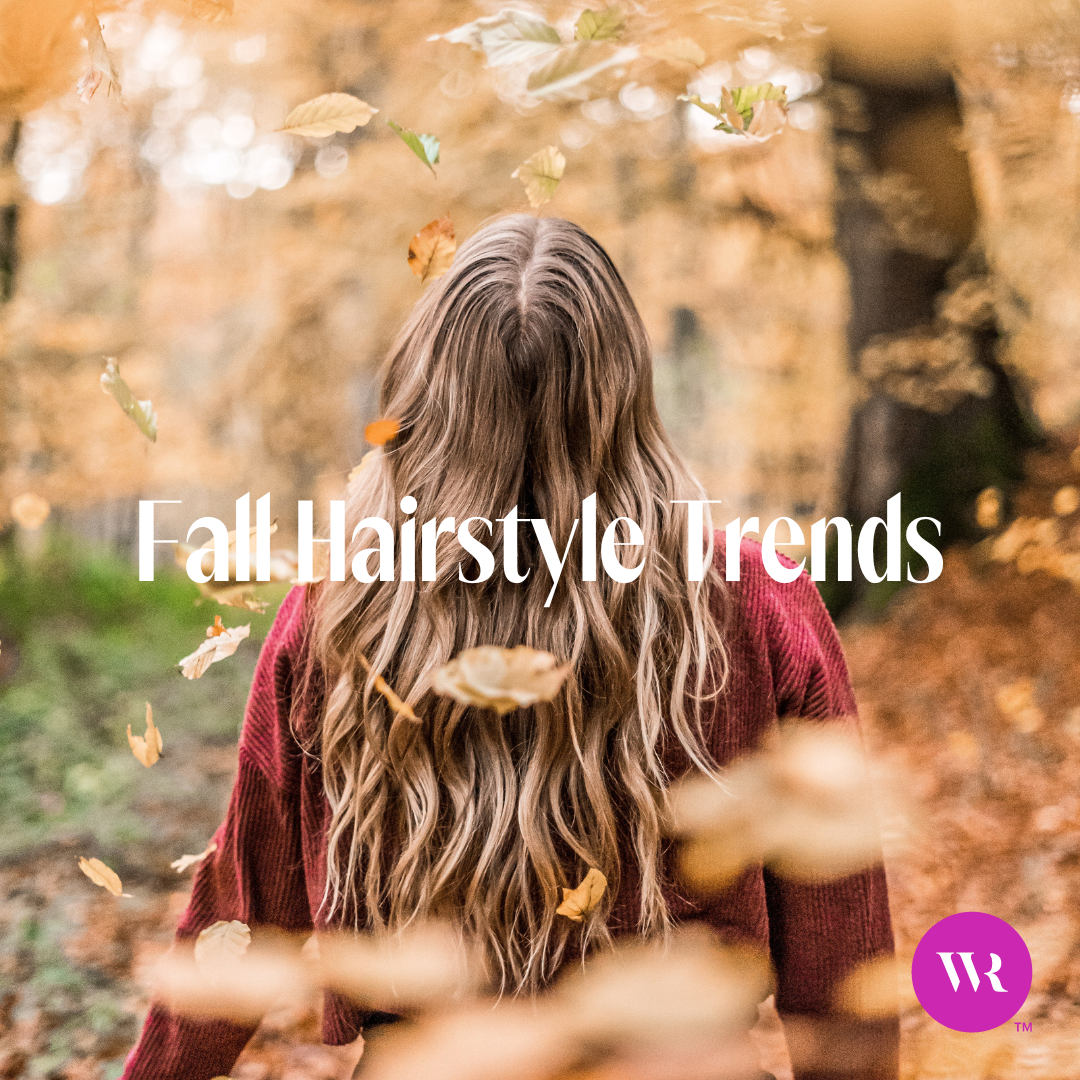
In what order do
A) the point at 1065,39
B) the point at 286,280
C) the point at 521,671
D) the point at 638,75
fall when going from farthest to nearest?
the point at 286,280, the point at 638,75, the point at 1065,39, the point at 521,671

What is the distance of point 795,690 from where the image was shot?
1.24 m

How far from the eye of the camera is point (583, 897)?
1187mm

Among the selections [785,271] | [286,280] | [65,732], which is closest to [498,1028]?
[65,732]

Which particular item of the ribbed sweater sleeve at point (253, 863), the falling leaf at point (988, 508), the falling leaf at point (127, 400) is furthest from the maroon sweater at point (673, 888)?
the falling leaf at point (988, 508)

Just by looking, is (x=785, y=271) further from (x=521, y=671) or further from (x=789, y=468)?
(x=521, y=671)

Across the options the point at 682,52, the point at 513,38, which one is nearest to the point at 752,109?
the point at 682,52

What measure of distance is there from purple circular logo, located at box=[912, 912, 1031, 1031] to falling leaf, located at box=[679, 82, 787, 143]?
7.29 feet

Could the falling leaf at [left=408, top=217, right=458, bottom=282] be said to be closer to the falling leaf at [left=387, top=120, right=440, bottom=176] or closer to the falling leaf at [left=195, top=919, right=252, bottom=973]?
the falling leaf at [left=387, top=120, right=440, bottom=176]

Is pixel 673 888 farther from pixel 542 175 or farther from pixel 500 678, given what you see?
pixel 542 175

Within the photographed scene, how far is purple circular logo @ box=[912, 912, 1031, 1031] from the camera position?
2.47 meters

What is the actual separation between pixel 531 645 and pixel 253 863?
59cm

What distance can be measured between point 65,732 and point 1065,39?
747cm

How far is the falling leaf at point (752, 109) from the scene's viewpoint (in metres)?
1.22

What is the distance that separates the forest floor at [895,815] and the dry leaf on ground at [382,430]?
9.77 feet
